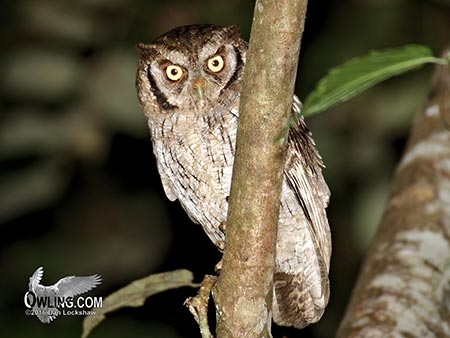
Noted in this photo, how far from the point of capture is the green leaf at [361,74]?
1.42 metres

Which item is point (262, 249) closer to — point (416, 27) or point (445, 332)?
point (445, 332)

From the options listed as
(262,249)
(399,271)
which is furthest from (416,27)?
(262,249)

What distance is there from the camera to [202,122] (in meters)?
3.08

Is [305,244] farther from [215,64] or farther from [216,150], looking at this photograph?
[215,64]

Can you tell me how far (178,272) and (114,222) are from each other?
2.51m

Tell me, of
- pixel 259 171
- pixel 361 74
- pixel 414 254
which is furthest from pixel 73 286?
pixel 361 74

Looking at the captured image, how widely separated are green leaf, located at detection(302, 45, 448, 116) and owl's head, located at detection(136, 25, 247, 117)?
155 cm

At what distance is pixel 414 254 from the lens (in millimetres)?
3287

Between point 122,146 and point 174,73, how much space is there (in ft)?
7.93

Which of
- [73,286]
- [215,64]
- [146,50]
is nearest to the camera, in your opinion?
[215,64]

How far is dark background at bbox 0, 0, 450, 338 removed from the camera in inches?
184

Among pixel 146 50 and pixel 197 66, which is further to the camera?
pixel 146 50

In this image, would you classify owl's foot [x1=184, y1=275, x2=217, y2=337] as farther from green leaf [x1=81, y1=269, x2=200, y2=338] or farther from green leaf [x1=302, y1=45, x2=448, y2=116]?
green leaf [x1=302, y1=45, x2=448, y2=116]

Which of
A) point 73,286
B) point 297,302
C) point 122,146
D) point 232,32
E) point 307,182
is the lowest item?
point 73,286
